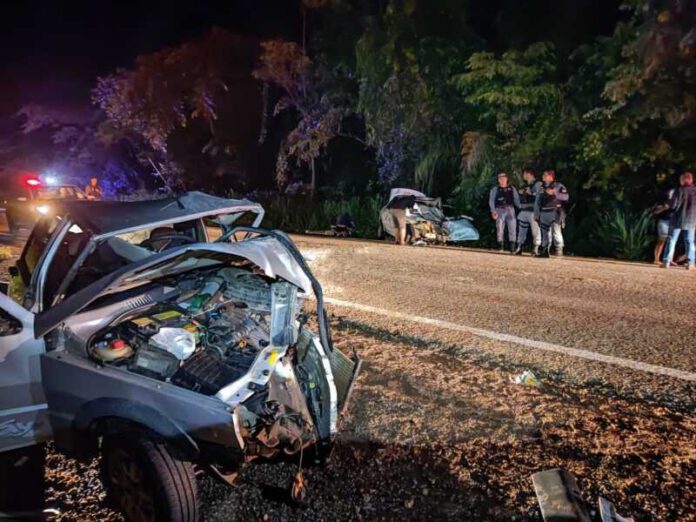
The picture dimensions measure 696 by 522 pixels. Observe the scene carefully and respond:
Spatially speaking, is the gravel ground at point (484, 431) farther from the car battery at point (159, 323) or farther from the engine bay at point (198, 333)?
the car battery at point (159, 323)

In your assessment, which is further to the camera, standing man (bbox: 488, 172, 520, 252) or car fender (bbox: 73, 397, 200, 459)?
standing man (bbox: 488, 172, 520, 252)

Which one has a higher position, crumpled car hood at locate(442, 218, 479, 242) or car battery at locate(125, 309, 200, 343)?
car battery at locate(125, 309, 200, 343)

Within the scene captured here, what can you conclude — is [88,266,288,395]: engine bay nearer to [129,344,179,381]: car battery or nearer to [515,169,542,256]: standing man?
[129,344,179,381]: car battery

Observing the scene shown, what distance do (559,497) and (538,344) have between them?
2667 millimetres

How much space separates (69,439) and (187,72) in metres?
21.6

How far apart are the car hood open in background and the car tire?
684 millimetres

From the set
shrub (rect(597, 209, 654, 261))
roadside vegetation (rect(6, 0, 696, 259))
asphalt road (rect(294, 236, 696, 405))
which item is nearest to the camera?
asphalt road (rect(294, 236, 696, 405))

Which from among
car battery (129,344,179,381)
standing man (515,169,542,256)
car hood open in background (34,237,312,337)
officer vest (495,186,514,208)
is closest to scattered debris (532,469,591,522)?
car hood open in background (34,237,312,337)

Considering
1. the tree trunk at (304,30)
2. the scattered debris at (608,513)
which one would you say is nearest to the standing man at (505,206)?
the scattered debris at (608,513)

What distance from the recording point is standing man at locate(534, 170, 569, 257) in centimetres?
1071

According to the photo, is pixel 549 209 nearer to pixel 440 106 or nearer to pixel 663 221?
pixel 663 221

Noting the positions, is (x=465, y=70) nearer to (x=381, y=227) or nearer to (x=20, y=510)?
(x=381, y=227)

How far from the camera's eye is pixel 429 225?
1283 cm

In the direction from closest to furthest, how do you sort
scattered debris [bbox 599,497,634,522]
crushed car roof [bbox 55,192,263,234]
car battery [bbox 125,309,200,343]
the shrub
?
1. scattered debris [bbox 599,497,634,522]
2. car battery [bbox 125,309,200,343]
3. crushed car roof [bbox 55,192,263,234]
4. the shrub
